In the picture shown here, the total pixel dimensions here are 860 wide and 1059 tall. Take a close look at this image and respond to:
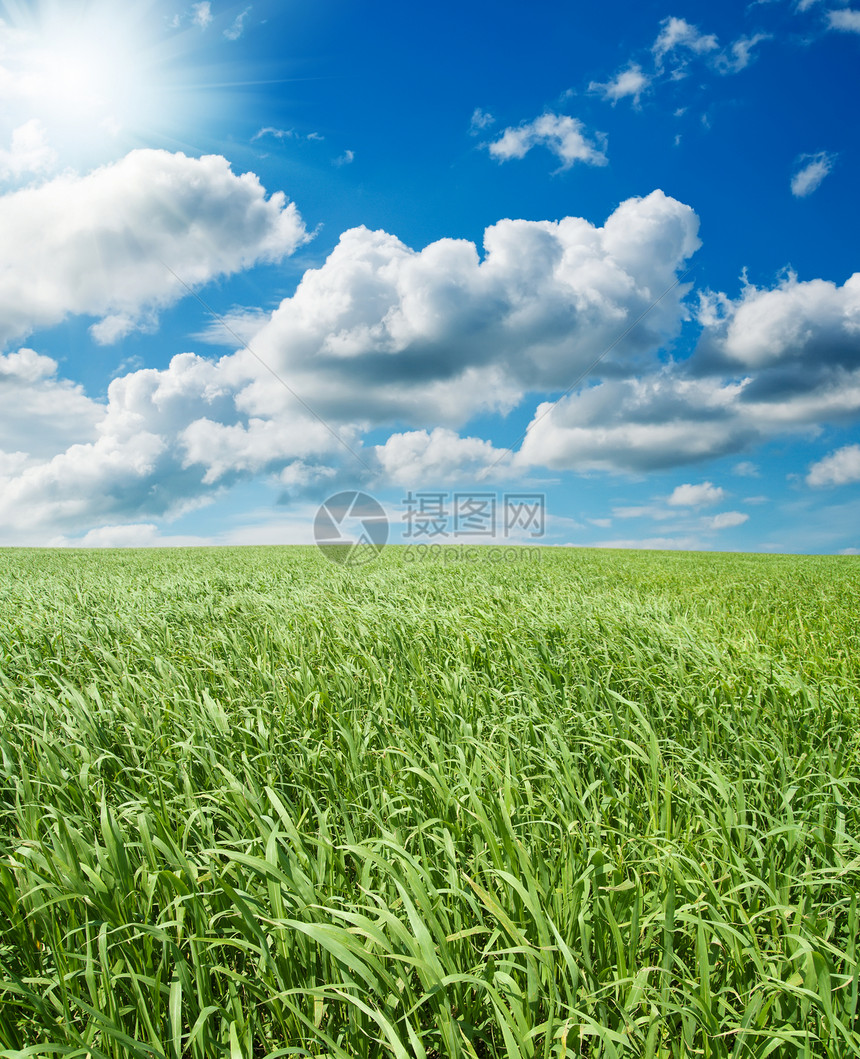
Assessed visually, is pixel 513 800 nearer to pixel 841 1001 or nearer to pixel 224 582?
pixel 841 1001

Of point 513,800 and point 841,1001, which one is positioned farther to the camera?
point 513,800

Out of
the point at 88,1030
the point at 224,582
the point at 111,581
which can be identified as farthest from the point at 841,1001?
the point at 111,581

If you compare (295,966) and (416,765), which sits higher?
(416,765)

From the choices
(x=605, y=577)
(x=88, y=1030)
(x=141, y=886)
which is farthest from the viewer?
(x=605, y=577)

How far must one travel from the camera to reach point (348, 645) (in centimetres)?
482

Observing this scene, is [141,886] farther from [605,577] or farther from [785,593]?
[785,593]

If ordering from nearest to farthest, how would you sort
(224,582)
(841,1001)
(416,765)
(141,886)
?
(841,1001) → (141,886) → (416,765) → (224,582)

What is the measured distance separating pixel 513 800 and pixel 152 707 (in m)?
2.50

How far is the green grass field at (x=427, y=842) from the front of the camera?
1.63 m

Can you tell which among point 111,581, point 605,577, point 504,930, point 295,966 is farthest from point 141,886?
point 605,577

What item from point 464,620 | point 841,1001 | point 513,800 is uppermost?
point 464,620

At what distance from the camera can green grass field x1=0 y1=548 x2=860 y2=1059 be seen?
1.63m

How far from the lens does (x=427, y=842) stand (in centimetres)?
251

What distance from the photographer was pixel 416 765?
2750 millimetres
